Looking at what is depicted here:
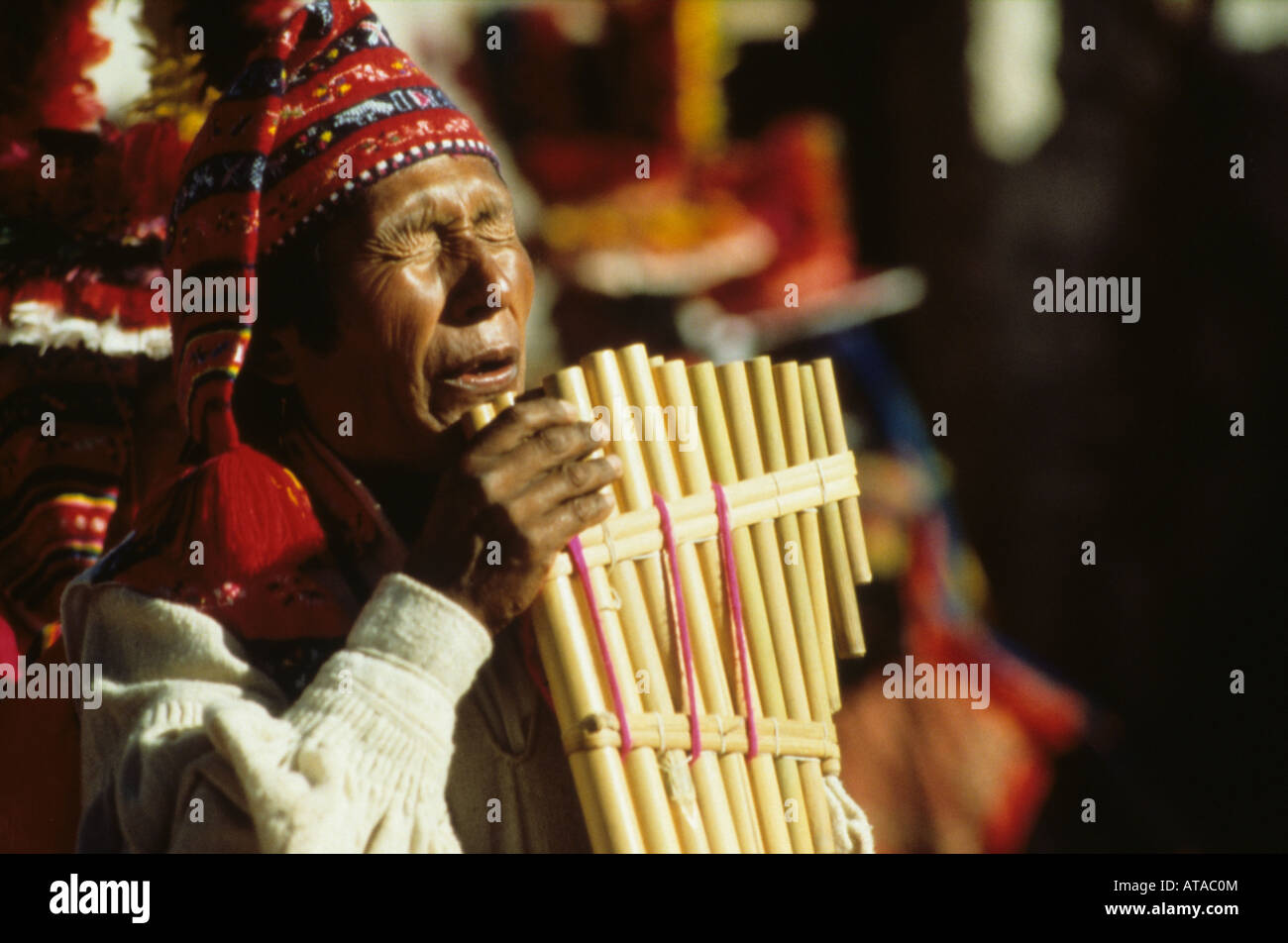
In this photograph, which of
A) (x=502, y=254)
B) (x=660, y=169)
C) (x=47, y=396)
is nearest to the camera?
(x=502, y=254)

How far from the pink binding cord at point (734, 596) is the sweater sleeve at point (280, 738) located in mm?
381

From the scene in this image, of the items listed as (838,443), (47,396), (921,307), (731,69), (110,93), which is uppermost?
(731,69)

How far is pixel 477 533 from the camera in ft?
6.00

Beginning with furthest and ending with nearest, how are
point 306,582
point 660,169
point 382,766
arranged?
point 660,169 → point 306,582 → point 382,766

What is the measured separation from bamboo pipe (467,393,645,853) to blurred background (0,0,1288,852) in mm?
2006

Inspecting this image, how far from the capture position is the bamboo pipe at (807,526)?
7.04ft

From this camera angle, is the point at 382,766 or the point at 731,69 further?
the point at 731,69

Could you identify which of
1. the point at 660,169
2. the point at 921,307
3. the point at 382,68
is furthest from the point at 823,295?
the point at 382,68

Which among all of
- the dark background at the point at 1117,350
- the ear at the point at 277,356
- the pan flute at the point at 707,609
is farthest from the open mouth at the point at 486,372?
the dark background at the point at 1117,350

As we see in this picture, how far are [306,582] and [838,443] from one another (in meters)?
0.74

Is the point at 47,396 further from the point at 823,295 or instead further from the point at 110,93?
the point at 823,295

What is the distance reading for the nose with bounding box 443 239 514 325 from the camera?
206 centimetres

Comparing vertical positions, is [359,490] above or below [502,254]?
below
